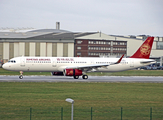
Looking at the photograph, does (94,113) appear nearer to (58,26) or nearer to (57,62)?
(57,62)

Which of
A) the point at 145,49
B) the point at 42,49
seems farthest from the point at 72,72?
the point at 42,49

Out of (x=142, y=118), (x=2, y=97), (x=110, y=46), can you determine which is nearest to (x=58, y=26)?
(x=110, y=46)

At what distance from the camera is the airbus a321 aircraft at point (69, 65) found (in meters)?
58.2

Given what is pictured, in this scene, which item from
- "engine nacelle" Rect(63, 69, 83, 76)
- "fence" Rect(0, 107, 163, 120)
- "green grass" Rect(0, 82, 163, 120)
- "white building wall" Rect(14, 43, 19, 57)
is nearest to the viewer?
"fence" Rect(0, 107, 163, 120)

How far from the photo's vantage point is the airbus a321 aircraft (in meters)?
58.2

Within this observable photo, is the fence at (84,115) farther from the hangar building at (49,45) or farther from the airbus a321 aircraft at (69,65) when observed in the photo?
the hangar building at (49,45)

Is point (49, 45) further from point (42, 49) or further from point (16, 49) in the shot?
point (16, 49)

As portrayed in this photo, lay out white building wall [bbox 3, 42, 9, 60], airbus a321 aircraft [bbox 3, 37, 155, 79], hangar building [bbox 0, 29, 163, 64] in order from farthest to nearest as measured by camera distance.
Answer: white building wall [bbox 3, 42, 9, 60] < hangar building [bbox 0, 29, 163, 64] < airbus a321 aircraft [bbox 3, 37, 155, 79]

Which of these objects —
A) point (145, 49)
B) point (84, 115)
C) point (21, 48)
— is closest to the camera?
point (84, 115)

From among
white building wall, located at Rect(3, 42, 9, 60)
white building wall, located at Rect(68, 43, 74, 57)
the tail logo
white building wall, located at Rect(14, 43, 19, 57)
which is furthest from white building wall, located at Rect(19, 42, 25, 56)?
the tail logo

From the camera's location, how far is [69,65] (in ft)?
200

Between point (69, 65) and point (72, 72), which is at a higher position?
point (69, 65)

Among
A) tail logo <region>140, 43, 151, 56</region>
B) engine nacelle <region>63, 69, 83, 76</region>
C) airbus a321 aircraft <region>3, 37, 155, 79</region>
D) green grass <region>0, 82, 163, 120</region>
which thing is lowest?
green grass <region>0, 82, 163, 120</region>

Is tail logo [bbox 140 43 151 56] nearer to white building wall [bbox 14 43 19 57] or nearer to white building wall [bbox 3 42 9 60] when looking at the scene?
white building wall [bbox 14 43 19 57]
